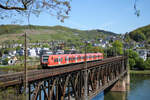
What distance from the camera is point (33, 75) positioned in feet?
59.0

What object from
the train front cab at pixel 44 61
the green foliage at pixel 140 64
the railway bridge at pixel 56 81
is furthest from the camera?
the green foliage at pixel 140 64

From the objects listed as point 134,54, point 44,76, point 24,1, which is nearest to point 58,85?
point 44,76

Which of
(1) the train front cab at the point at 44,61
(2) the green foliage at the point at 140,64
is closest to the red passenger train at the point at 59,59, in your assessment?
(1) the train front cab at the point at 44,61

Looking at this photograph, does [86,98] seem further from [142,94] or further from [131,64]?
[131,64]

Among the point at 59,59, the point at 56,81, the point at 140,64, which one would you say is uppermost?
the point at 59,59

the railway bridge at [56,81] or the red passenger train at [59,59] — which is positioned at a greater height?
the red passenger train at [59,59]

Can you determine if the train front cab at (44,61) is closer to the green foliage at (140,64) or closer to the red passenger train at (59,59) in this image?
the red passenger train at (59,59)

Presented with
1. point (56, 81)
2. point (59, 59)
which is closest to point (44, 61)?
point (59, 59)

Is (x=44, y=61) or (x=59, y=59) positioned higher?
(x=59, y=59)

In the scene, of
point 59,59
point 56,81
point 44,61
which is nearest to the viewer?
point 56,81

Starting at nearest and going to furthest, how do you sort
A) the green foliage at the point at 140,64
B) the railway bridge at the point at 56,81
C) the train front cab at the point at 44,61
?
the railway bridge at the point at 56,81 → the train front cab at the point at 44,61 → the green foliage at the point at 140,64

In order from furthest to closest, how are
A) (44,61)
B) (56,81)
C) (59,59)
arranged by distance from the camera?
1. (59,59)
2. (44,61)
3. (56,81)

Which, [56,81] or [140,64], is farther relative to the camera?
[140,64]

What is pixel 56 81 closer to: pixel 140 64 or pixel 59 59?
pixel 59 59
